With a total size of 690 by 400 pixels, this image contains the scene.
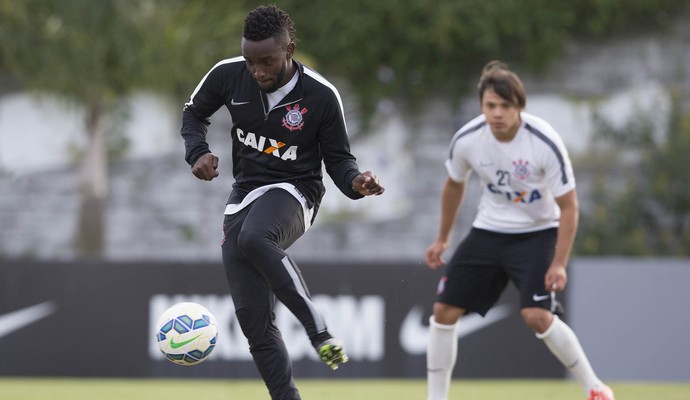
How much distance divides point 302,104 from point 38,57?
10603 millimetres

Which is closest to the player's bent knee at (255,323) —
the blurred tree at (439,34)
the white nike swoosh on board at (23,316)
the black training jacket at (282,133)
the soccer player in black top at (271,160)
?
the soccer player in black top at (271,160)

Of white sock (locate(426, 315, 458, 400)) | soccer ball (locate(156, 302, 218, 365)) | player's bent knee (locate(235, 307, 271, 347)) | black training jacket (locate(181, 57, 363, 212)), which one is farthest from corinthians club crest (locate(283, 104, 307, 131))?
white sock (locate(426, 315, 458, 400))

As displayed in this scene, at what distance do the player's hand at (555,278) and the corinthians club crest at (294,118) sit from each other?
6.48 feet

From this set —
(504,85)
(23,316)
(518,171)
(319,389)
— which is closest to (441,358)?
(518,171)

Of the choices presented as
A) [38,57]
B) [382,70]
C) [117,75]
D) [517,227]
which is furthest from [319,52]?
[517,227]

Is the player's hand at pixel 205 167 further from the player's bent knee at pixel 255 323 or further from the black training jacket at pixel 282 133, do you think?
the player's bent knee at pixel 255 323

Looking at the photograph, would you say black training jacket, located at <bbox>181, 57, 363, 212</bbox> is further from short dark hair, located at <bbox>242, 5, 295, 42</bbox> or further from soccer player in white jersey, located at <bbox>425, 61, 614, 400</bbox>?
soccer player in white jersey, located at <bbox>425, 61, 614, 400</bbox>

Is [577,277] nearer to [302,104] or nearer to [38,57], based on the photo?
[302,104]

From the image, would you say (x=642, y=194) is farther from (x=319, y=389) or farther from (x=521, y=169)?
(x=521, y=169)

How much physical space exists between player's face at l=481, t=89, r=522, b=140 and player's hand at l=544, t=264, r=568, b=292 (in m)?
0.92

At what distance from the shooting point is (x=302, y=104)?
6250 millimetres

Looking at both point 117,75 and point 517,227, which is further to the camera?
point 117,75

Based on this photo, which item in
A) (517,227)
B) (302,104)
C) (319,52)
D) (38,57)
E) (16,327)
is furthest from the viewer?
(319,52)

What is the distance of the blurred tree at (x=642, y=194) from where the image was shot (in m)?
16.6
